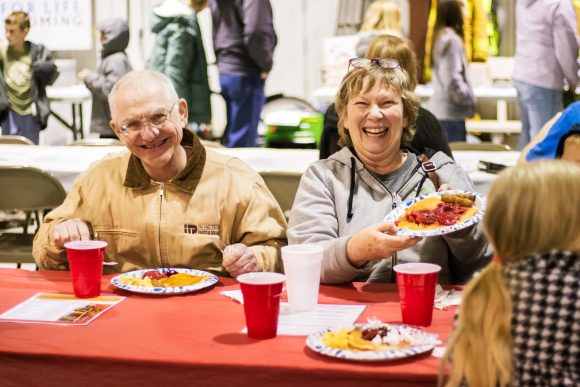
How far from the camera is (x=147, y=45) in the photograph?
34.1ft

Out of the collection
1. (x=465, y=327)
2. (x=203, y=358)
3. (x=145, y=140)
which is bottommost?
(x=203, y=358)

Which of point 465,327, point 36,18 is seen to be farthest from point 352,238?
point 36,18

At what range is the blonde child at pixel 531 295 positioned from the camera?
167 centimetres

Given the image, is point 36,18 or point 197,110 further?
point 36,18

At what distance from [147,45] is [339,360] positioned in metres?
8.87

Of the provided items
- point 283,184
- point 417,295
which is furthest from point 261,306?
point 283,184

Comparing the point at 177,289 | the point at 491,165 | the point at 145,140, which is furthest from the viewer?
the point at 491,165

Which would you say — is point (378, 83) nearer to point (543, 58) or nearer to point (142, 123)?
point (142, 123)

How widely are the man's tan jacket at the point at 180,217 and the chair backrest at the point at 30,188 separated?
146 centimetres

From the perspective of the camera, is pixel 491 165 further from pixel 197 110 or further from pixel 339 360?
pixel 197 110

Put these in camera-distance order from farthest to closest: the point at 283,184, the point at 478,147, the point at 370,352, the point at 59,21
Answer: the point at 59,21 → the point at 478,147 → the point at 283,184 → the point at 370,352

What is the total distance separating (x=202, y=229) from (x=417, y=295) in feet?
3.26

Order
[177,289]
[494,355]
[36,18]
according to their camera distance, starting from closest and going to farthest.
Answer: [494,355], [177,289], [36,18]

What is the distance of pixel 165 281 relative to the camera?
8.58 feet
